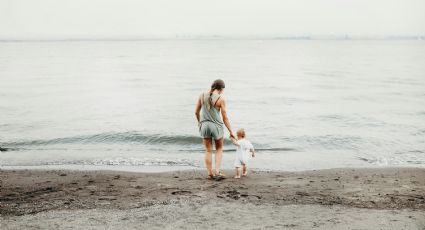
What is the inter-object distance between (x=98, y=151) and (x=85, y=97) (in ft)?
56.4

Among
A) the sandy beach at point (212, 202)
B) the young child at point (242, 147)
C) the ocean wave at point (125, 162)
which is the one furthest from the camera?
the ocean wave at point (125, 162)

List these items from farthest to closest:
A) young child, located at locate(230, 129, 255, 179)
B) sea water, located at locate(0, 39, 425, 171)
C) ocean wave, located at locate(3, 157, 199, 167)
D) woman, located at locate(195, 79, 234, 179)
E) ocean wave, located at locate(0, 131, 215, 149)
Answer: ocean wave, located at locate(0, 131, 215, 149) < sea water, located at locate(0, 39, 425, 171) < ocean wave, located at locate(3, 157, 199, 167) < young child, located at locate(230, 129, 255, 179) < woman, located at locate(195, 79, 234, 179)

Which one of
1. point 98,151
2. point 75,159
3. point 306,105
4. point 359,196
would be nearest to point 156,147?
point 98,151

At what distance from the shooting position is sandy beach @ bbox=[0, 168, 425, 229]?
6.25 metres

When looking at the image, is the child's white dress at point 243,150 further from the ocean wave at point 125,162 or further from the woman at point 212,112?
the ocean wave at point 125,162

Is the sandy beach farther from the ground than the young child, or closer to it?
closer to it

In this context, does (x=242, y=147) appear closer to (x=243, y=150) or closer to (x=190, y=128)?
(x=243, y=150)

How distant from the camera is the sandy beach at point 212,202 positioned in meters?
6.25

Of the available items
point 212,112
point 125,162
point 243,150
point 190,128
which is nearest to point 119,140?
point 190,128

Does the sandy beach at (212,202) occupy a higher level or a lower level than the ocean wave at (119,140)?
lower

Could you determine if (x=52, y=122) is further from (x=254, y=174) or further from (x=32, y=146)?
(x=254, y=174)

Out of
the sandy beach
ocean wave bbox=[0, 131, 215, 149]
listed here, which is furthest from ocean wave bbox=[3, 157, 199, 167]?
ocean wave bbox=[0, 131, 215, 149]

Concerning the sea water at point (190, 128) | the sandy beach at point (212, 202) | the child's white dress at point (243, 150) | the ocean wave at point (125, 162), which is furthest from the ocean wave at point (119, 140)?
the child's white dress at point (243, 150)

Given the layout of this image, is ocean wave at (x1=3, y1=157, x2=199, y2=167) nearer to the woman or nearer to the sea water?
the sea water
